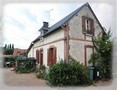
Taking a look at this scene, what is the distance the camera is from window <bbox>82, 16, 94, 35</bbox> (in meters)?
9.85

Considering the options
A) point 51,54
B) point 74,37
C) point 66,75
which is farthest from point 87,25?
point 66,75

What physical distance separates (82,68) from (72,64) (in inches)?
22.0

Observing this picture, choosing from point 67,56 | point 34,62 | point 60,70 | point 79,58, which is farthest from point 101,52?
point 34,62

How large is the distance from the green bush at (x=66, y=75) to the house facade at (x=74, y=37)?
102 centimetres

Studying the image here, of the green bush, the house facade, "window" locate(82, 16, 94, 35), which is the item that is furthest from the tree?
the green bush

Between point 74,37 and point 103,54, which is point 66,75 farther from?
point 103,54

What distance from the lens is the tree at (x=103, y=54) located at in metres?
9.95

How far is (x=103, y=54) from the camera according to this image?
1023 centimetres

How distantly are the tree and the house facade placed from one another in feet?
0.95

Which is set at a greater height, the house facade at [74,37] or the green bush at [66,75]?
the house facade at [74,37]

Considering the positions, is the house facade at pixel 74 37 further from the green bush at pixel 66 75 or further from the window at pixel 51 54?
the green bush at pixel 66 75

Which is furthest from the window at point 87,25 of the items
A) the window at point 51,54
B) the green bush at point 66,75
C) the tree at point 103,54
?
the green bush at point 66,75

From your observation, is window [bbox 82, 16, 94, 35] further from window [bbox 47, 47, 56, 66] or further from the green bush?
the green bush

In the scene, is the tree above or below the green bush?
above
